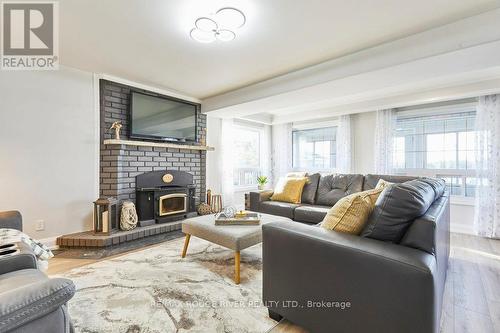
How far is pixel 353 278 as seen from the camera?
1.16 meters

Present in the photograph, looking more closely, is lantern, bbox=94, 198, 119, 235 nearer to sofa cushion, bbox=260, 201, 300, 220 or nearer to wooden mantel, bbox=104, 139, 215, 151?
wooden mantel, bbox=104, 139, 215, 151

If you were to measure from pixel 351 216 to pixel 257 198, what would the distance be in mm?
2485

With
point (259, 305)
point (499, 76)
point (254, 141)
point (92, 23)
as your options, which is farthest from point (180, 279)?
point (499, 76)

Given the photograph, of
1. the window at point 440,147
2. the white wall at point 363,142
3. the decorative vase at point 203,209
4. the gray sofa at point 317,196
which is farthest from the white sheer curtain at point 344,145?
the decorative vase at point 203,209

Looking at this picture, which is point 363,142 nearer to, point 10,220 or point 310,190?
point 310,190

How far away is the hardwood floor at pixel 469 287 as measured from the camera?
1529mm

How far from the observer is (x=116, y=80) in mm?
3318

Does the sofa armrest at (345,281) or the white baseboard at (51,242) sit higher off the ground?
the sofa armrest at (345,281)

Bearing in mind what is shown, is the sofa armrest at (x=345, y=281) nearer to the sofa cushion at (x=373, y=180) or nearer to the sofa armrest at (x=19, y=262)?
the sofa armrest at (x=19, y=262)

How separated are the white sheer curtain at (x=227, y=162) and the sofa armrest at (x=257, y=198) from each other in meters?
1.08

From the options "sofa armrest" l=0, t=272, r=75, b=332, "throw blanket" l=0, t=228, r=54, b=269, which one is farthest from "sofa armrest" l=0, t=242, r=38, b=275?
"sofa armrest" l=0, t=272, r=75, b=332

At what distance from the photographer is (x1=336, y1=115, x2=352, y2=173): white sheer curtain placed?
15.3 feet

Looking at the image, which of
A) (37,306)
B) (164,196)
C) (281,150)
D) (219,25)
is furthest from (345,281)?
(281,150)

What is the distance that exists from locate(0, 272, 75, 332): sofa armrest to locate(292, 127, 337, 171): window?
16.5ft
